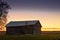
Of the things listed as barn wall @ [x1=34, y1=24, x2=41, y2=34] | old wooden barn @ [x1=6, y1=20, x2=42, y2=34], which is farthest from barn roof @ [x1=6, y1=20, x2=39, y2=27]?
barn wall @ [x1=34, y1=24, x2=41, y2=34]

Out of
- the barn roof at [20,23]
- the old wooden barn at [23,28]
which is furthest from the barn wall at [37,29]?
the barn roof at [20,23]

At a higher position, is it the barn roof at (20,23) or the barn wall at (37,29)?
the barn roof at (20,23)

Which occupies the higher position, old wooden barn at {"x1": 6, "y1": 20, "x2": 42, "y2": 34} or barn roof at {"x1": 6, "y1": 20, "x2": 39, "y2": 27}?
barn roof at {"x1": 6, "y1": 20, "x2": 39, "y2": 27}

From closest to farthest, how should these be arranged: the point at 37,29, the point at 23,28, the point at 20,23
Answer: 1. the point at 23,28
2. the point at 20,23
3. the point at 37,29

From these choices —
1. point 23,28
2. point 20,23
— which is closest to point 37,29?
point 23,28

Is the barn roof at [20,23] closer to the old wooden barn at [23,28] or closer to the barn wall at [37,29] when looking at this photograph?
the old wooden barn at [23,28]

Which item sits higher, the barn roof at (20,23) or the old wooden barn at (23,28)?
the barn roof at (20,23)

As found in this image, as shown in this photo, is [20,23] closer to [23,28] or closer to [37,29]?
[23,28]

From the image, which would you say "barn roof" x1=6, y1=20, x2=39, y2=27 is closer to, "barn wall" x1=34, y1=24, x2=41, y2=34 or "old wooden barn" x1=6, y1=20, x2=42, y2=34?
"old wooden barn" x1=6, y1=20, x2=42, y2=34

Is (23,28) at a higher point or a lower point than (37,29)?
higher

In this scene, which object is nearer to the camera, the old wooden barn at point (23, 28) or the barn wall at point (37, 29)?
the old wooden barn at point (23, 28)

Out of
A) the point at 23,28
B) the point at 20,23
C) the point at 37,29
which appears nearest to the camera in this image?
the point at 23,28

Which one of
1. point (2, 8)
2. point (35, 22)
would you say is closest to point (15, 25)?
point (35, 22)

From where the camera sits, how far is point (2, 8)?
3241 centimetres
